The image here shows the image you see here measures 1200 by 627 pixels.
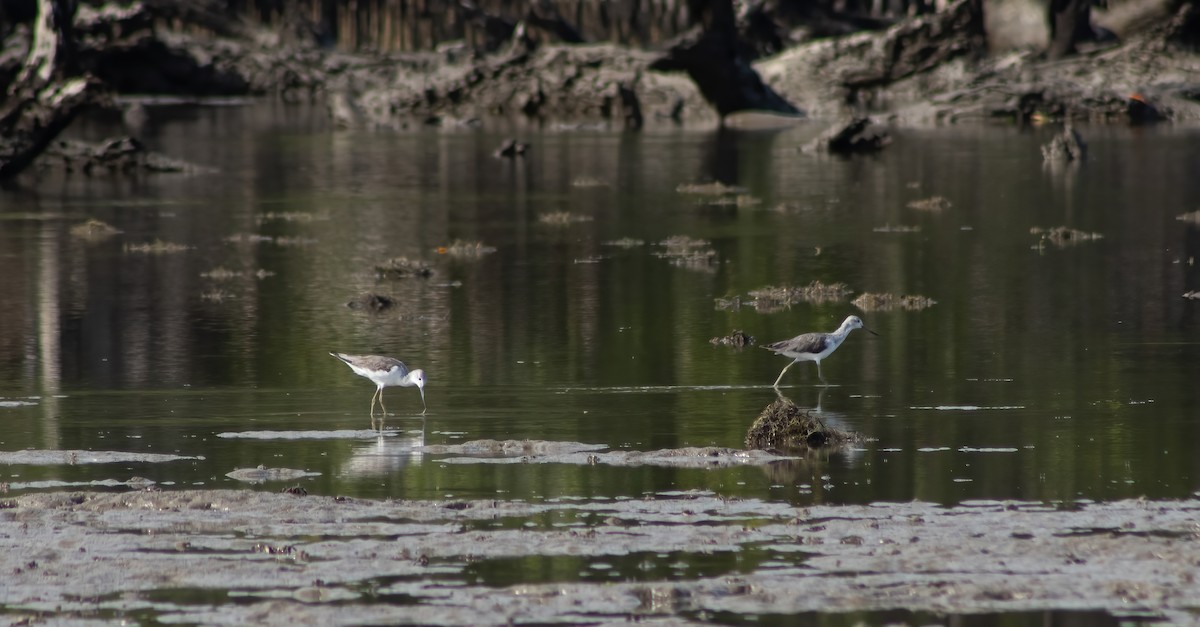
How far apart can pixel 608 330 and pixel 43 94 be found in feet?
66.8

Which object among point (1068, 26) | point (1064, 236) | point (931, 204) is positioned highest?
point (1068, 26)

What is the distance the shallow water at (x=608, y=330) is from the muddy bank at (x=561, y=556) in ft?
2.53

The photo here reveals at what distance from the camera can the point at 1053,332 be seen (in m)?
21.5

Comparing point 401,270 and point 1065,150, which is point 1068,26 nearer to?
point 1065,150

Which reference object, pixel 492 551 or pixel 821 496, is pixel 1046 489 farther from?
pixel 492 551

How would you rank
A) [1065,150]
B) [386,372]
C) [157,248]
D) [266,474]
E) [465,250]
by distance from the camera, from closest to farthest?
[266,474]
[386,372]
[465,250]
[157,248]
[1065,150]

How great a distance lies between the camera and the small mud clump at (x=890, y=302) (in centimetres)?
2389

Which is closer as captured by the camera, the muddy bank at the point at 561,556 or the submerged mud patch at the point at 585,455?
the muddy bank at the point at 561,556

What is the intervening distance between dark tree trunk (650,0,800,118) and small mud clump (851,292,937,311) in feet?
141

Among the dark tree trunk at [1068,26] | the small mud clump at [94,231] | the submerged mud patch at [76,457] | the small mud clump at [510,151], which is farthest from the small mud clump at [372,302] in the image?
the dark tree trunk at [1068,26]

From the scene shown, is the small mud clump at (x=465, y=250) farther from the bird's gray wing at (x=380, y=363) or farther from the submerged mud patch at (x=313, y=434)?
the submerged mud patch at (x=313, y=434)

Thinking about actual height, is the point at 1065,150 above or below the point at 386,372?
above

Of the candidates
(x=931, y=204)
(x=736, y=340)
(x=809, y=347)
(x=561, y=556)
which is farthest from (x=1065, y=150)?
(x=561, y=556)

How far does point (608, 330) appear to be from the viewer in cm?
2219
